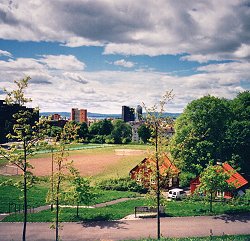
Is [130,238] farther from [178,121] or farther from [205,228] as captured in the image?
[178,121]

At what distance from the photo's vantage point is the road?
997 inches

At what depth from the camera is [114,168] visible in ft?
232

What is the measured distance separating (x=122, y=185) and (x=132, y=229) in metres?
21.7

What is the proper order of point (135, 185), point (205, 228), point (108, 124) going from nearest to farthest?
point (205, 228)
point (135, 185)
point (108, 124)

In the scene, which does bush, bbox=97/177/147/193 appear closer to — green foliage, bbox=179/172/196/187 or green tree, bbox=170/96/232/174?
green foliage, bbox=179/172/196/187

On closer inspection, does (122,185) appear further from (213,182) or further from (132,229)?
(132,229)

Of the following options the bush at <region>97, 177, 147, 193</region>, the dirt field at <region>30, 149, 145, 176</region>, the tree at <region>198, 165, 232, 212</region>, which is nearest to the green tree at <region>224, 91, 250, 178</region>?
the tree at <region>198, 165, 232, 212</region>

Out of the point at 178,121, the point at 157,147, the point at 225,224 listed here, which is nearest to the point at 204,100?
the point at 178,121

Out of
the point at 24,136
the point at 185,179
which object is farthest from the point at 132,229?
the point at 185,179

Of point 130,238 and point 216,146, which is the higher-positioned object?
point 216,146

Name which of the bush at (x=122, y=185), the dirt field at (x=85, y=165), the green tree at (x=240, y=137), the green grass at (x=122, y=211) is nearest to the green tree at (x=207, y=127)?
the green tree at (x=240, y=137)

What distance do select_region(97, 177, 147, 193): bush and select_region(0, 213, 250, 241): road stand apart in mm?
16926

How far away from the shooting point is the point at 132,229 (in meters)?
27.2

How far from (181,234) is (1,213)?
19.5 metres
